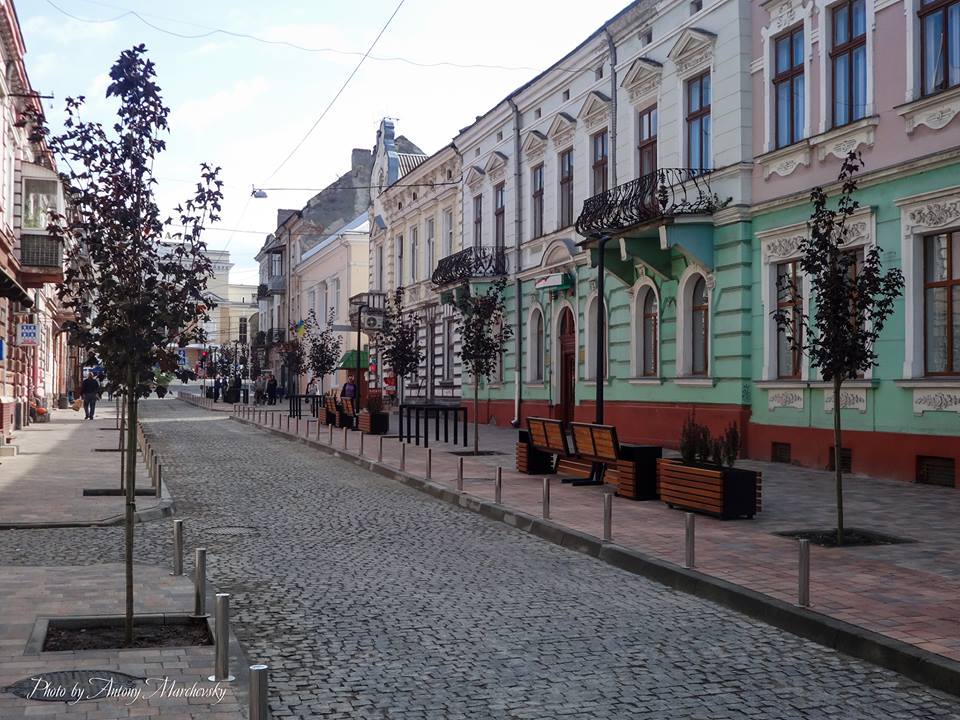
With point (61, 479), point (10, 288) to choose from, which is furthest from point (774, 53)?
point (10, 288)

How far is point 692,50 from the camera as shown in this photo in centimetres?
2058

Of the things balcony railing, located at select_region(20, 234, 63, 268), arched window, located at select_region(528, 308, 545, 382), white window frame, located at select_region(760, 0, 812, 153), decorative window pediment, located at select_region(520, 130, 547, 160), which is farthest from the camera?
arched window, located at select_region(528, 308, 545, 382)

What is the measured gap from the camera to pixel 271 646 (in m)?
6.42

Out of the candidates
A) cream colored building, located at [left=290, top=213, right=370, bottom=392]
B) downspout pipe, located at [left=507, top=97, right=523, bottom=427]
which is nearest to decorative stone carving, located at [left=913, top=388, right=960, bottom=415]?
downspout pipe, located at [left=507, top=97, right=523, bottom=427]

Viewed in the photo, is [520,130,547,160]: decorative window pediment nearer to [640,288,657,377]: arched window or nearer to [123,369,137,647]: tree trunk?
[640,288,657,377]: arched window

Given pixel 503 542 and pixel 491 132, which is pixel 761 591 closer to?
pixel 503 542

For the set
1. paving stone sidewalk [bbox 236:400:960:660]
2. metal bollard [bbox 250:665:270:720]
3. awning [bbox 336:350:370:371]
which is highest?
awning [bbox 336:350:370:371]

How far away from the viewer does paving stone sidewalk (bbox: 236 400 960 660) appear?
7020 mm

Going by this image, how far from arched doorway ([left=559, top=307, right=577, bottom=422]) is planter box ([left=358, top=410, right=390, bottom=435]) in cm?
472

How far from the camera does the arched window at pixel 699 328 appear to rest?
20531 mm

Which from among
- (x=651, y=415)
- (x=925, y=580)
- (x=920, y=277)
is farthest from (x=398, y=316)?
(x=925, y=580)

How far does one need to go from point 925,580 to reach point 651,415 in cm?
1401

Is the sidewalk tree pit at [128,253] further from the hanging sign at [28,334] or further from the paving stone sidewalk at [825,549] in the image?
the hanging sign at [28,334]

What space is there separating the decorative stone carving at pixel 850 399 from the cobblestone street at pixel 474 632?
271 inches
